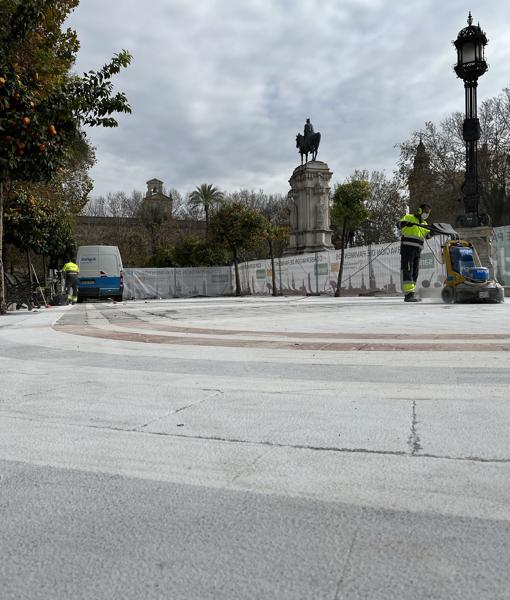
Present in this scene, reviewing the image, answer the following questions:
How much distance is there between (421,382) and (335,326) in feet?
13.8

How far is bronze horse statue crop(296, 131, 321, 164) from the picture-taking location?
36.6 metres

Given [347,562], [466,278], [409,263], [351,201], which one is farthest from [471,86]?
[347,562]

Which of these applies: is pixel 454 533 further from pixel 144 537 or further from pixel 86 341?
pixel 86 341

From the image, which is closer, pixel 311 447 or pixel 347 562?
pixel 347 562

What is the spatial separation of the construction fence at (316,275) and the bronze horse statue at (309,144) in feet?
30.0

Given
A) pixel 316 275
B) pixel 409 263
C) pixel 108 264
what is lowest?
pixel 316 275

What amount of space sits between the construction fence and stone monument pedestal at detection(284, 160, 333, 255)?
3823 mm

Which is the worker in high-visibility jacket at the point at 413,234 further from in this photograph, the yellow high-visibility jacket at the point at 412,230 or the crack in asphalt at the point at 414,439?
the crack in asphalt at the point at 414,439

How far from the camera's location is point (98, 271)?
22.7m

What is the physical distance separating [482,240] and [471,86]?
4.69 metres

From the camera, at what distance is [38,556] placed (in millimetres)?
1553

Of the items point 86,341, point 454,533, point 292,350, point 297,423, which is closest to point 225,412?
point 297,423

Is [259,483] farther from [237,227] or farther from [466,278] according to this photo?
[237,227]

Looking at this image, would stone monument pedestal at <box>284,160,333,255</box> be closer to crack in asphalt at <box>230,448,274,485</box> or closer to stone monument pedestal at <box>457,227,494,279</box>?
stone monument pedestal at <box>457,227,494,279</box>
